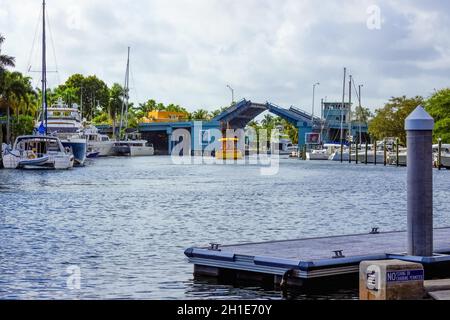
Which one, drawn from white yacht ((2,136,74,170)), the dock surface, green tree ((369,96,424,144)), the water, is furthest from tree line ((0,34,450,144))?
the dock surface

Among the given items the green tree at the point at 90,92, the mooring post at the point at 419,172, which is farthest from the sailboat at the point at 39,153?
the green tree at the point at 90,92

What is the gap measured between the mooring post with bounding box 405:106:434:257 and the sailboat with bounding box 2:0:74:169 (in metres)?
64.7

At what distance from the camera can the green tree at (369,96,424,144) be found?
13388 cm

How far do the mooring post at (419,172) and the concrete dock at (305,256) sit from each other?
3.55ft

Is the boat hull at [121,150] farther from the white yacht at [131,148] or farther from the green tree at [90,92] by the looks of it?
the green tree at [90,92]

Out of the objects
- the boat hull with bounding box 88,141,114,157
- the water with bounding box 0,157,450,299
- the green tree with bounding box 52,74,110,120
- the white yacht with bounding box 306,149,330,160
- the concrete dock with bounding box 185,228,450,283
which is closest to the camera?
the concrete dock with bounding box 185,228,450,283

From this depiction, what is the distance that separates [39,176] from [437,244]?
53.7 metres

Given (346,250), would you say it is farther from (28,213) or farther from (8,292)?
(28,213)

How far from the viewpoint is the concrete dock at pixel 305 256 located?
16.7m

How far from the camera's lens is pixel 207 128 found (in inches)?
6348

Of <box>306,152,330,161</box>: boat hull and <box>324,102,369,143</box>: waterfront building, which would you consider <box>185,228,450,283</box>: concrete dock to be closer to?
<box>306,152,330,161</box>: boat hull

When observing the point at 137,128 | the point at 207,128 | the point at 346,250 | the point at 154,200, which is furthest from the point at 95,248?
the point at 137,128

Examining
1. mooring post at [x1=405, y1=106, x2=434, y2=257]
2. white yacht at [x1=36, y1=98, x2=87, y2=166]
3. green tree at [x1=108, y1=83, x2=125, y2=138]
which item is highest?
green tree at [x1=108, y1=83, x2=125, y2=138]

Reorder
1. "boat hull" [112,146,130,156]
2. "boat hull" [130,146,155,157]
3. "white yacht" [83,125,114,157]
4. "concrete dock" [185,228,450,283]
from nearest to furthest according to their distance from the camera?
"concrete dock" [185,228,450,283] → "white yacht" [83,125,114,157] → "boat hull" [112,146,130,156] → "boat hull" [130,146,155,157]
